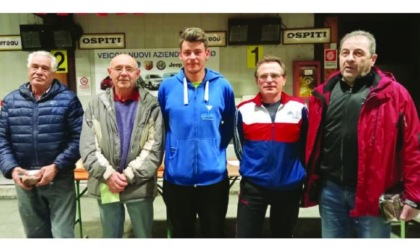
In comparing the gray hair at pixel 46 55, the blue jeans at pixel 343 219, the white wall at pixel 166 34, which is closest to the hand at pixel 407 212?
the blue jeans at pixel 343 219

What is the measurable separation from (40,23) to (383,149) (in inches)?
177

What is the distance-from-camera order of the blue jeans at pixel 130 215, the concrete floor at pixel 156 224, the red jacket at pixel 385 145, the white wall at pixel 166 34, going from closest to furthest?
the red jacket at pixel 385 145 < the blue jeans at pixel 130 215 < the concrete floor at pixel 156 224 < the white wall at pixel 166 34

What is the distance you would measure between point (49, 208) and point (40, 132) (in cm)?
52

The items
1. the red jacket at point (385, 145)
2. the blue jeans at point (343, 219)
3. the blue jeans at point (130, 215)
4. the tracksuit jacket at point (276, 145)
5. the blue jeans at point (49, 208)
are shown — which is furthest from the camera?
the blue jeans at point (49, 208)

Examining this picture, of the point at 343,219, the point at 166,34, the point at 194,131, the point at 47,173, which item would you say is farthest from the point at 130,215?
the point at 166,34

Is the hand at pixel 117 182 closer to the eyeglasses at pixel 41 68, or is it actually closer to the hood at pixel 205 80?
the hood at pixel 205 80

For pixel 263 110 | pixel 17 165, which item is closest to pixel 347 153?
pixel 263 110

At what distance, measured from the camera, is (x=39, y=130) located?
7.19 ft

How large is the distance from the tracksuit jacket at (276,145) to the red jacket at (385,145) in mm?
325

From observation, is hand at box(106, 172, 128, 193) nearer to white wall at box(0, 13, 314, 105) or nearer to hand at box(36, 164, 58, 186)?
hand at box(36, 164, 58, 186)

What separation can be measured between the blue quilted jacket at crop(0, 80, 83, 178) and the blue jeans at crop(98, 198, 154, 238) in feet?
1.23

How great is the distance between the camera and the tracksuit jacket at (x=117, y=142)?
2.03m

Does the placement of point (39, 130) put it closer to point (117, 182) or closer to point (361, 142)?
point (117, 182)

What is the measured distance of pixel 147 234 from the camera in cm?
218
